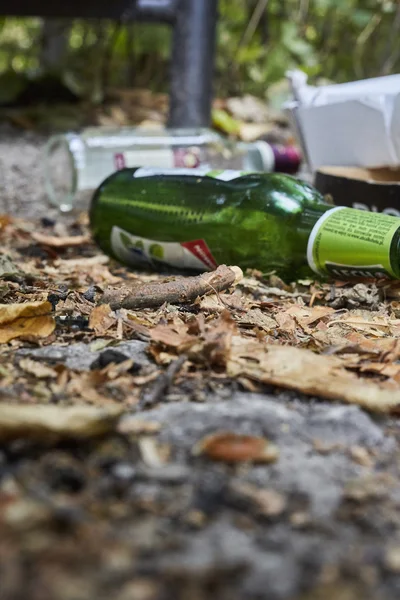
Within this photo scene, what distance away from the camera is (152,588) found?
1.61 feet

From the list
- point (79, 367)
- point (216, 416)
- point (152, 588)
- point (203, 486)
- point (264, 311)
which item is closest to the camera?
point (152, 588)

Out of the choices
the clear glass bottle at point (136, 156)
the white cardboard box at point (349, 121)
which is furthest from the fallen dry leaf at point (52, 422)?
the clear glass bottle at point (136, 156)

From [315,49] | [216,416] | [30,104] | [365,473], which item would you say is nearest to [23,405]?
[216,416]

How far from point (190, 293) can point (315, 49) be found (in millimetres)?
3328

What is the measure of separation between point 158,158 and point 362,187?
0.68m

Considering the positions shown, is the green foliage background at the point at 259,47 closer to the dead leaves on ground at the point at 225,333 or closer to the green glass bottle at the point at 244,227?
the green glass bottle at the point at 244,227

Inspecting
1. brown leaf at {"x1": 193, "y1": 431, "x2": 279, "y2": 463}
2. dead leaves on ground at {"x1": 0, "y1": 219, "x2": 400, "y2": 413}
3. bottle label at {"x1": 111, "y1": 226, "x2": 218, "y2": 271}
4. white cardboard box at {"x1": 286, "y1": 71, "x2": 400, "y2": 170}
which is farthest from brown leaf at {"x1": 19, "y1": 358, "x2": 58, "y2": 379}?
white cardboard box at {"x1": 286, "y1": 71, "x2": 400, "y2": 170}

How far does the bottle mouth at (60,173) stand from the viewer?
2.11 meters

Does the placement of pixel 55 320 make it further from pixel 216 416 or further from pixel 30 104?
pixel 30 104

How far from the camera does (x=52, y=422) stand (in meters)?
0.66

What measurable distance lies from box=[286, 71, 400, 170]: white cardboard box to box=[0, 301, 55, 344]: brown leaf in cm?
107

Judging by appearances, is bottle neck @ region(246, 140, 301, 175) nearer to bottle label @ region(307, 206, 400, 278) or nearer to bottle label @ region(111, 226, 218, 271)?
bottle label @ region(111, 226, 218, 271)

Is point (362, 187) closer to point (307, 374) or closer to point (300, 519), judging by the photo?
point (307, 374)

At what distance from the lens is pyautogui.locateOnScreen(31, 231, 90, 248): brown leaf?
1.73m
